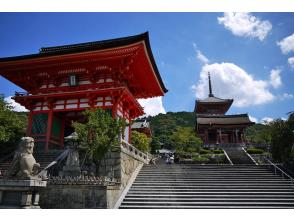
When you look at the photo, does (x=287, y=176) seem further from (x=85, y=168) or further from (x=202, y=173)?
(x=85, y=168)

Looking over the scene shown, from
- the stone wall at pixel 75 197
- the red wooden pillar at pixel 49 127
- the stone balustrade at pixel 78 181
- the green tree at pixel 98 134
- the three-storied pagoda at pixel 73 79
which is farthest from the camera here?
the red wooden pillar at pixel 49 127

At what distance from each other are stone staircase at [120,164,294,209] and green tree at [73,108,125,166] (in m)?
2.52

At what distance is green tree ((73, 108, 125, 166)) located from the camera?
490 inches

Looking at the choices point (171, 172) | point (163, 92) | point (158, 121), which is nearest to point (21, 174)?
point (171, 172)

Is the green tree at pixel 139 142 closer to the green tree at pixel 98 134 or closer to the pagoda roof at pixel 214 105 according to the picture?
the green tree at pixel 98 134

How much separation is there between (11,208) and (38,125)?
11.1 meters

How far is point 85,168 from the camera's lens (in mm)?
14039

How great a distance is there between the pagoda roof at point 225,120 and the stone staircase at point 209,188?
26.0 m

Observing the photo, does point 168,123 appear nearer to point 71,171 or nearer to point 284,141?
point 284,141

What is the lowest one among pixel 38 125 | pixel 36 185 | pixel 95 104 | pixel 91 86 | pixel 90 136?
pixel 36 185

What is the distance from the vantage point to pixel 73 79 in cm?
1912

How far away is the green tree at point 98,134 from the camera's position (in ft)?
40.9

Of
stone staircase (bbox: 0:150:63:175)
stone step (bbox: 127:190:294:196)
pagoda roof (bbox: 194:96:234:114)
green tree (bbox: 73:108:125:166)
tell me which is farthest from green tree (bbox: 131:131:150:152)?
pagoda roof (bbox: 194:96:234:114)

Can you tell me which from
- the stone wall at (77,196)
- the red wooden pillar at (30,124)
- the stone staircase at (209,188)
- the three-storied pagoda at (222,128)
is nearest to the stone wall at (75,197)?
the stone wall at (77,196)
